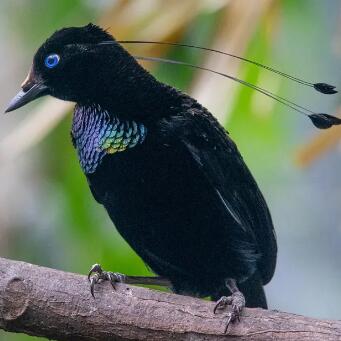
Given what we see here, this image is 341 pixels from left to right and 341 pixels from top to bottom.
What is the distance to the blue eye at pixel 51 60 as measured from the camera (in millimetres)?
4027

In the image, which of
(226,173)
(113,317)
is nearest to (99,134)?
(226,173)

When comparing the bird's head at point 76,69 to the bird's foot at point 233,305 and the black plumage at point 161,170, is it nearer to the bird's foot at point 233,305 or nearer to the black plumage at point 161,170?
the black plumage at point 161,170

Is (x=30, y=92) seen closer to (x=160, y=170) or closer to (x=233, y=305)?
(x=160, y=170)

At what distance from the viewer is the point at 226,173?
157 inches

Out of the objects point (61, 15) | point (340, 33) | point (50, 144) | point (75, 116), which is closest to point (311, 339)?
point (75, 116)

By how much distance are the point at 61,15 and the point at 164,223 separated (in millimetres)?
3331

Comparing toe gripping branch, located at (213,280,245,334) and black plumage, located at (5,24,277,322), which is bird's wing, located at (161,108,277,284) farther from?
toe gripping branch, located at (213,280,245,334)

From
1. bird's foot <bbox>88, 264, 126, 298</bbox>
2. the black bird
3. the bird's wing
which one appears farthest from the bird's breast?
bird's foot <bbox>88, 264, 126, 298</bbox>

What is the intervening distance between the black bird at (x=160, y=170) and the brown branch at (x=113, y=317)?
251 millimetres

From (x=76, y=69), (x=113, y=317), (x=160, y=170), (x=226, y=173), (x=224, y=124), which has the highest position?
(x=224, y=124)

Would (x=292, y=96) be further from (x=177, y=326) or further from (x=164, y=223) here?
(x=177, y=326)

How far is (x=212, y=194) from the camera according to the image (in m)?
3.89

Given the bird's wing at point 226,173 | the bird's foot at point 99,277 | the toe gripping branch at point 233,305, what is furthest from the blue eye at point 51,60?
the toe gripping branch at point 233,305

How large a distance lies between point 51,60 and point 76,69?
105 millimetres
